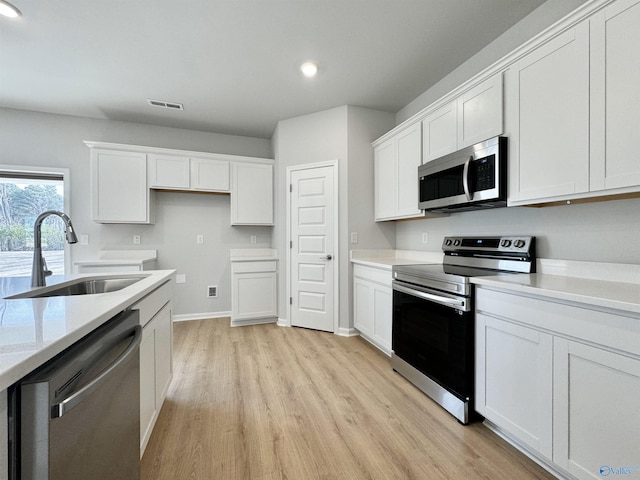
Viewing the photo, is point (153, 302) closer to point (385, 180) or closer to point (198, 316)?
point (385, 180)

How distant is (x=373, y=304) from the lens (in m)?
2.86

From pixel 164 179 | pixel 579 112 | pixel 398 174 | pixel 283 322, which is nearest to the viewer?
pixel 579 112

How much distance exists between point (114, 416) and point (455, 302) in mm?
1738

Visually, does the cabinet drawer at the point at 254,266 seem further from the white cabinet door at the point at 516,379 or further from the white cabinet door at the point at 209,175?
the white cabinet door at the point at 516,379

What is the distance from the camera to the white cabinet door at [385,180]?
304 cm

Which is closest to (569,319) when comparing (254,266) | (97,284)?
(97,284)

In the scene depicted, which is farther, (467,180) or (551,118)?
(467,180)

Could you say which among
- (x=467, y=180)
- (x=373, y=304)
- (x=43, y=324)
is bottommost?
(x=373, y=304)

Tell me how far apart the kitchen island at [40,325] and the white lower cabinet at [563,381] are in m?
1.78

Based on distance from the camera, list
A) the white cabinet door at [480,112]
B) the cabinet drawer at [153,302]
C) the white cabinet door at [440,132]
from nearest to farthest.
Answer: the cabinet drawer at [153,302] < the white cabinet door at [480,112] < the white cabinet door at [440,132]

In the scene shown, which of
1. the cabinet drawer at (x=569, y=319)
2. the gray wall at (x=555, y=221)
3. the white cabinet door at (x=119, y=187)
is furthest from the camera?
the white cabinet door at (x=119, y=187)

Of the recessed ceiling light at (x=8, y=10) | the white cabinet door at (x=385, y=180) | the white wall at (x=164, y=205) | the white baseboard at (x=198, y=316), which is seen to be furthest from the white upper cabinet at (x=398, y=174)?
the recessed ceiling light at (x=8, y=10)

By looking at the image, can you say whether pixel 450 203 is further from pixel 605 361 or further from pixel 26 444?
pixel 26 444

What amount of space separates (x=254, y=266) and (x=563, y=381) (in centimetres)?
319
